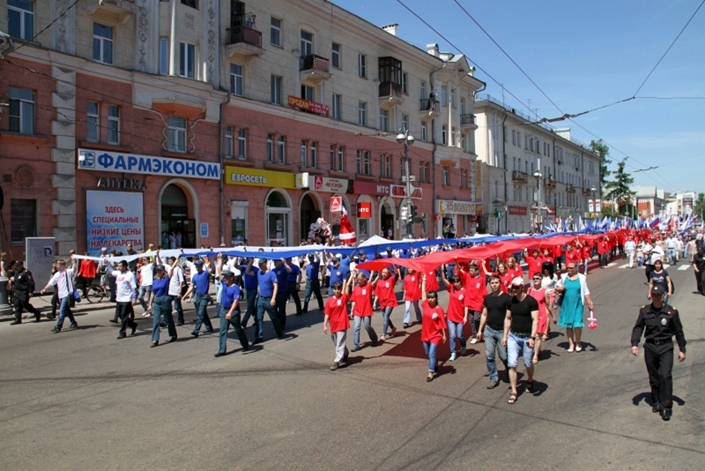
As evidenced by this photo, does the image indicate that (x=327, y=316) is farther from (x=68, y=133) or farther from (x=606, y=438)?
(x=68, y=133)

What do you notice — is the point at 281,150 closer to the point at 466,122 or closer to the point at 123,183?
the point at 123,183

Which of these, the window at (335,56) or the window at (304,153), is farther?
the window at (335,56)

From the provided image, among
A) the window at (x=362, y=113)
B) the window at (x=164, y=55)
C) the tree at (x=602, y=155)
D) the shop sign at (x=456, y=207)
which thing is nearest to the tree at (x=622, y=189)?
the tree at (x=602, y=155)

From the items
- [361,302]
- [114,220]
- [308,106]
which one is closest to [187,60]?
[308,106]

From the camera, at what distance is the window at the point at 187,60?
25.1m

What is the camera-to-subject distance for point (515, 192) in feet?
196

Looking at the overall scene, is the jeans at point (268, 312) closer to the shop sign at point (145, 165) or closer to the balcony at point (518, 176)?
the shop sign at point (145, 165)

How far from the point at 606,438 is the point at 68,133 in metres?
20.7

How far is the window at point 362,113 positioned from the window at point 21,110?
20251mm

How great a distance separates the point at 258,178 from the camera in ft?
92.3

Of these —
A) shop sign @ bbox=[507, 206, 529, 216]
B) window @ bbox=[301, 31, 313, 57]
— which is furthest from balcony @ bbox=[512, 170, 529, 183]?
window @ bbox=[301, 31, 313, 57]

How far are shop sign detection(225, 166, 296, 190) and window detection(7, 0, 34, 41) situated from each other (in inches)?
380

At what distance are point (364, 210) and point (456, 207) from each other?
15.7 metres

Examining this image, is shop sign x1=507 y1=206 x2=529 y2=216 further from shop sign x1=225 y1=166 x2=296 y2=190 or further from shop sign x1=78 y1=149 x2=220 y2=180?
shop sign x1=78 y1=149 x2=220 y2=180
